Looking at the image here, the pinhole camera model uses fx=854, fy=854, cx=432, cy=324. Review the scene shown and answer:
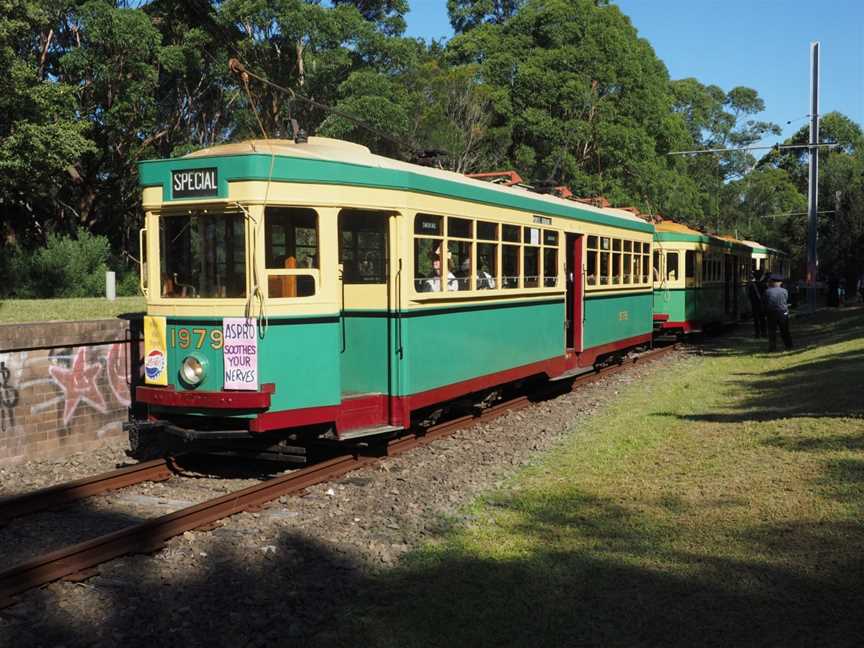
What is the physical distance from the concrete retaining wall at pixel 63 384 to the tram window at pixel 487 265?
407 cm

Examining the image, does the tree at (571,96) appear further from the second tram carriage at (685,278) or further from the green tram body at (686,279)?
the second tram carriage at (685,278)

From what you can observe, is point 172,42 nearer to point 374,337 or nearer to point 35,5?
point 35,5

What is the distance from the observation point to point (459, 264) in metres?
9.29

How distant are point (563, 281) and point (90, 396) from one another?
6546mm

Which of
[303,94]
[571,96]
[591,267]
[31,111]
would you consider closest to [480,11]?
[571,96]

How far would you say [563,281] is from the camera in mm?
12367

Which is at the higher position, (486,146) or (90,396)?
(486,146)

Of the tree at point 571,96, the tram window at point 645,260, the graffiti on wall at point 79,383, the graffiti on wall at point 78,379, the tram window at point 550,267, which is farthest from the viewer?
the tree at point 571,96

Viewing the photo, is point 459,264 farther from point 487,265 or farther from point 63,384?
point 63,384

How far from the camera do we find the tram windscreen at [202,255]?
7430mm

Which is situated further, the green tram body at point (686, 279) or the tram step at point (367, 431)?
the green tram body at point (686, 279)

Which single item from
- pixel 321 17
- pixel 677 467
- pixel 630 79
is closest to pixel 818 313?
pixel 630 79

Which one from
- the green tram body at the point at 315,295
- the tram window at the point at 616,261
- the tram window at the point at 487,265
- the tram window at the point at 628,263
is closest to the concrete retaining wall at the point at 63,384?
the green tram body at the point at 315,295

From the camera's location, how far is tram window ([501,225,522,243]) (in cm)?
1033
